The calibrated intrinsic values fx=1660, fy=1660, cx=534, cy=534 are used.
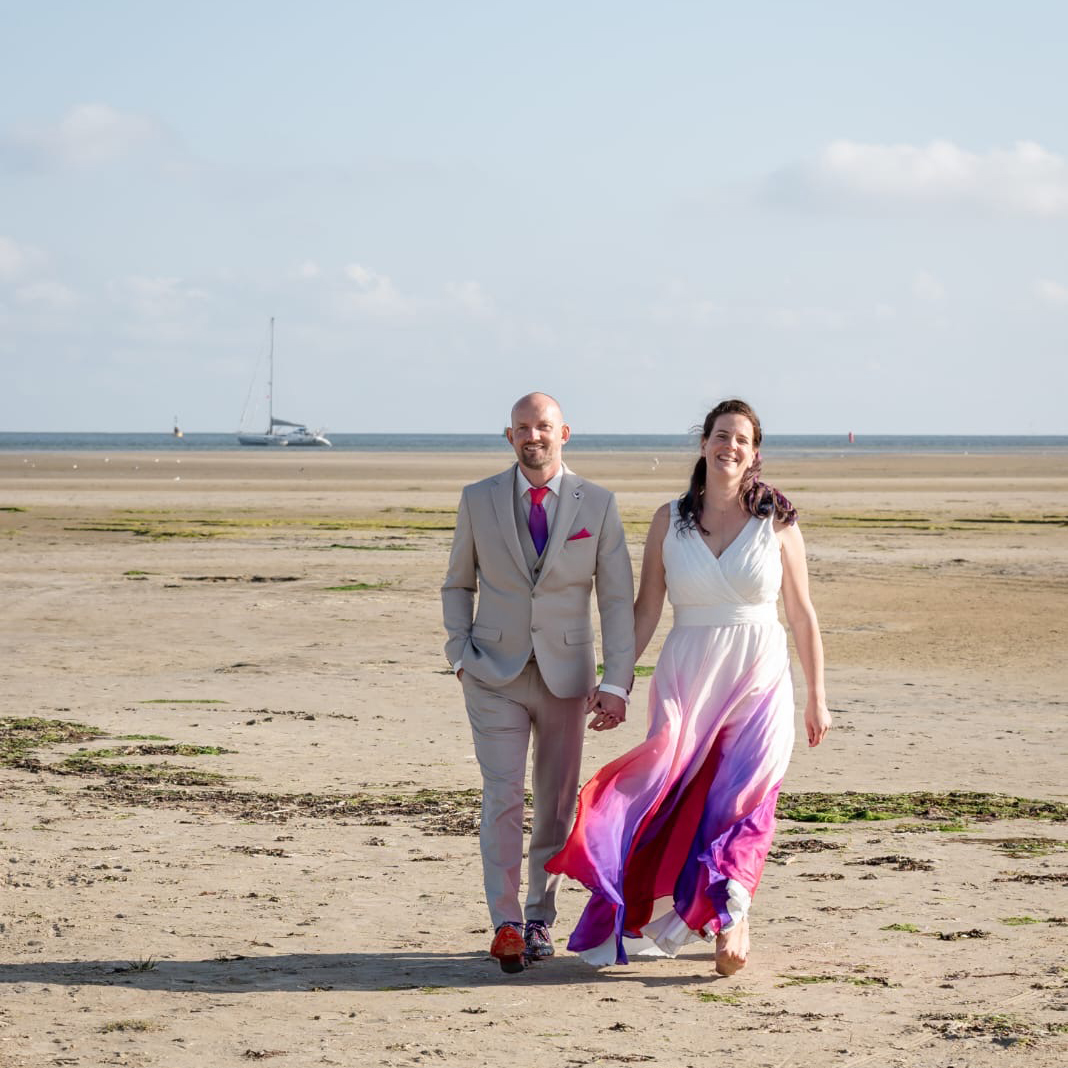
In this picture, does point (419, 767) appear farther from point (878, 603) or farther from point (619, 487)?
point (619, 487)

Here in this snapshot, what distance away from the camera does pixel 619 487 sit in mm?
54781

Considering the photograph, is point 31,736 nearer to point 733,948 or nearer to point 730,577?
point 730,577

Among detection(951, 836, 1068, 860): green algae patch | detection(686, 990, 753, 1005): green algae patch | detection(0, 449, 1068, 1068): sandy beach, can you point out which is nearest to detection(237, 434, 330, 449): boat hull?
detection(0, 449, 1068, 1068): sandy beach

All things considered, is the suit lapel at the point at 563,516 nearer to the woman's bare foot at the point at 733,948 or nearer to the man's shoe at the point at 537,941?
the man's shoe at the point at 537,941

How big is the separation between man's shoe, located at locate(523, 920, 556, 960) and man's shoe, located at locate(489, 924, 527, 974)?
0.22m

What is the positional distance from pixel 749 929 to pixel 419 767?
3.71 m

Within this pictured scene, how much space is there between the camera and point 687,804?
20.4ft

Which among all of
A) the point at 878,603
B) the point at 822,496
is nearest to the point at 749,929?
the point at 878,603

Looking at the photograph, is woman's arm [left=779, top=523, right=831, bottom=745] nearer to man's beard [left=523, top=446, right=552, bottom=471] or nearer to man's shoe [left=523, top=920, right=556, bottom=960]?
man's beard [left=523, top=446, right=552, bottom=471]

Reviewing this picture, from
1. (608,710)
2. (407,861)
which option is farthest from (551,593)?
(407,861)

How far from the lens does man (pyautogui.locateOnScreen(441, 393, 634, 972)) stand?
6.16 m

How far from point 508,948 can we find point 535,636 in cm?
113

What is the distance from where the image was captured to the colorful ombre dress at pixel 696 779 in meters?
6.03

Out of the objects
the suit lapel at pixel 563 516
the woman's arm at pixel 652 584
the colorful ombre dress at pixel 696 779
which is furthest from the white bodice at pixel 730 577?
the suit lapel at pixel 563 516
